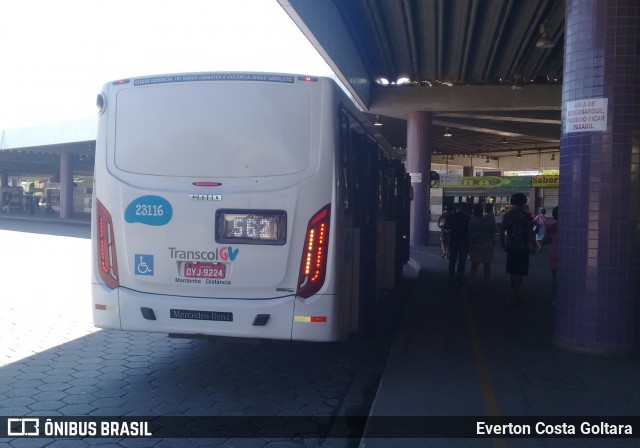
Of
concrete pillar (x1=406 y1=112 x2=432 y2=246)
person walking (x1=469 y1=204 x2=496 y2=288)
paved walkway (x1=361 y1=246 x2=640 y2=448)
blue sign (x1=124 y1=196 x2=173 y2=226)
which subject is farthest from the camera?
concrete pillar (x1=406 y1=112 x2=432 y2=246)

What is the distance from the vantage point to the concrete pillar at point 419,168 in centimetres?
2558

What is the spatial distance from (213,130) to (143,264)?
1502 millimetres

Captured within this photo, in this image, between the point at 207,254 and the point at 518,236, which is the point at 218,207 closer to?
the point at 207,254

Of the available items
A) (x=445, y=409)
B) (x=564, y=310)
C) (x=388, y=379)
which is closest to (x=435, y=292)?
(x=564, y=310)

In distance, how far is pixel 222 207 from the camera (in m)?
6.09

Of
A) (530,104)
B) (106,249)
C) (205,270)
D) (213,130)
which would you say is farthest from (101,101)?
(530,104)

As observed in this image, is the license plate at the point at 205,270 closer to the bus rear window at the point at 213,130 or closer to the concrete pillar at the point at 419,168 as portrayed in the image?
the bus rear window at the point at 213,130

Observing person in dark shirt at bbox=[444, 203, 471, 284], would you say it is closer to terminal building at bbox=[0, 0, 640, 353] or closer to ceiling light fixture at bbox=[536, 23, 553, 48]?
terminal building at bbox=[0, 0, 640, 353]

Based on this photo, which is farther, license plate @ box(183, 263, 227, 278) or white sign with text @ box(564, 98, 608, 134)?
white sign with text @ box(564, 98, 608, 134)

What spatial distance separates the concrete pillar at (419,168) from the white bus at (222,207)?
19602mm

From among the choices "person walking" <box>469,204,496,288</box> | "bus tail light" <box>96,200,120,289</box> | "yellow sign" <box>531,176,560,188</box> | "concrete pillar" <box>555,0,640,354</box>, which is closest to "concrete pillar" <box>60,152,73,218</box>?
"yellow sign" <box>531,176,560,188</box>

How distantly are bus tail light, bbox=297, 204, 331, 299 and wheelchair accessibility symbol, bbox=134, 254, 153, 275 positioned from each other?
1511mm

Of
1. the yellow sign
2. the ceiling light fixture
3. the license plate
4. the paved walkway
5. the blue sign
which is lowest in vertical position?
the paved walkway

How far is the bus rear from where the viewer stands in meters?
5.98
